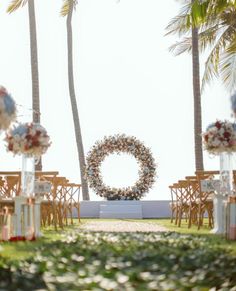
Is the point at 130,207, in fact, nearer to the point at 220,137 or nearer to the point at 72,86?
the point at 72,86

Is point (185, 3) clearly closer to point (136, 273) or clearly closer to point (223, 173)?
point (223, 173)

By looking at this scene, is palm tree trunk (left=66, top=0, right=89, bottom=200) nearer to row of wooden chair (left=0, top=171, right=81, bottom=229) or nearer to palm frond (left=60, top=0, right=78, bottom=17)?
palm frond (left=60, top=0, right=78, bottom=17)

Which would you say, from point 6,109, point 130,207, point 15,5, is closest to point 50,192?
point 6,109

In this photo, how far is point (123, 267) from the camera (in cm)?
512

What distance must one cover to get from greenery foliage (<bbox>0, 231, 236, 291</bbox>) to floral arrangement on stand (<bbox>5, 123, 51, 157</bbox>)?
177 centimetres

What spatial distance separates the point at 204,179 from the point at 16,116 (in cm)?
479

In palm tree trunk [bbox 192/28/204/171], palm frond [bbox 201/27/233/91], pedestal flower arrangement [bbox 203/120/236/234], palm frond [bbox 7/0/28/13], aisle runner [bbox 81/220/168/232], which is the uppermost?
palm frond [bbox 7/0/28/13]

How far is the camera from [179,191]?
40.2 ft

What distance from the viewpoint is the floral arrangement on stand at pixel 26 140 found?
839cm

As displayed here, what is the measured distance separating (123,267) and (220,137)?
4.61m

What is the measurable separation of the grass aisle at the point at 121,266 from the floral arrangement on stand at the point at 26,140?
5.27 ft

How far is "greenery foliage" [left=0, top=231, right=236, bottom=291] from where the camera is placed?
4363 millimetres

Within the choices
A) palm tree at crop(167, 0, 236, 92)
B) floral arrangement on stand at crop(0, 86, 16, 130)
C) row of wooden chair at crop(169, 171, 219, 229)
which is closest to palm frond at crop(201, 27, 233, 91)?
palm tree at crop(167, 0, 236, 92)

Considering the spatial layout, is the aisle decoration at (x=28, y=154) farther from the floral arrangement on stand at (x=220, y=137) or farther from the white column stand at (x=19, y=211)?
the floral arrangement on stand at (x=220, y=137)
